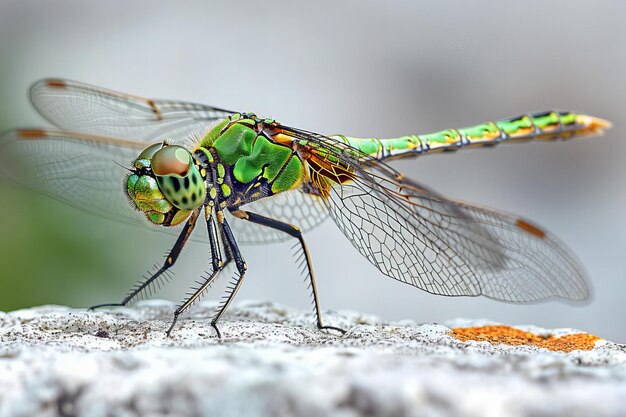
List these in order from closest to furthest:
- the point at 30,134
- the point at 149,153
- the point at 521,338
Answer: the point at 521,338 → the point at 149,153 → the point at 30,134

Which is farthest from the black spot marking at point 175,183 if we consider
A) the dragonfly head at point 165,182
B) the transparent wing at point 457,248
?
the transparent wing at point 457,248

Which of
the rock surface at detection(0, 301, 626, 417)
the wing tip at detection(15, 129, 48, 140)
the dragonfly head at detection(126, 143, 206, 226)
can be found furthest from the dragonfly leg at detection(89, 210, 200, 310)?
the wing tip at detection(15, 129, 48, 140)

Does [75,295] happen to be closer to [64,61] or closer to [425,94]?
[64,61]

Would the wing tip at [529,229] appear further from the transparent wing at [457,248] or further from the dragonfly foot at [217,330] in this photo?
the dragonfly foot at [217,330]

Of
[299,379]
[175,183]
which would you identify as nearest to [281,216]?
[175,183]

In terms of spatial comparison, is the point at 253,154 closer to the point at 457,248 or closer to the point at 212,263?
the point at 212,263

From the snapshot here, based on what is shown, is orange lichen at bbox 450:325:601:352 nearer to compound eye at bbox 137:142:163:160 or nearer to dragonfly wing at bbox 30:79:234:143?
compound eye at bbox 137:142:163:160
